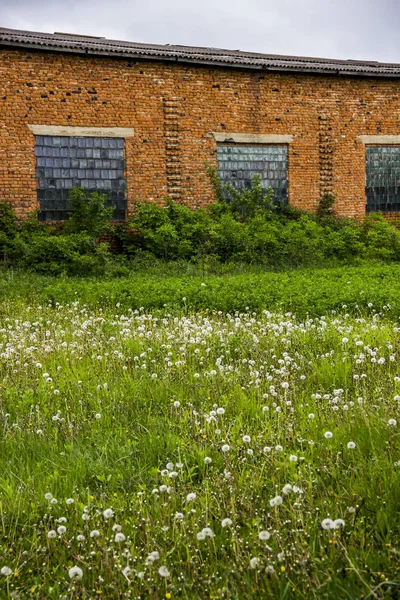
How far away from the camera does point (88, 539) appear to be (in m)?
3.21

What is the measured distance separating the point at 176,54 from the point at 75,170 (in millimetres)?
4564

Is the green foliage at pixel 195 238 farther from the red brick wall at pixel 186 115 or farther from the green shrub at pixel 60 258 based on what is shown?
the red brick wall at pixel 186 115

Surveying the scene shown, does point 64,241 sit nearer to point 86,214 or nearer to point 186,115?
point 86,214

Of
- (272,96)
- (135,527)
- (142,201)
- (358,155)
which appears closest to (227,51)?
(272,96)

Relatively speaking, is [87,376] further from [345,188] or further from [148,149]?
[345,188]

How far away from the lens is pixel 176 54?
60.4ft

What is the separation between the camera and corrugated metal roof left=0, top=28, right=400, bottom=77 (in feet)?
55.8

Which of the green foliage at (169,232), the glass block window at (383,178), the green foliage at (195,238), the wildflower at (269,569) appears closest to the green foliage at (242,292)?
the green foliage at (195,238)

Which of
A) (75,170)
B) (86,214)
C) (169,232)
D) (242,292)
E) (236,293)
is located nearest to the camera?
(236,293)

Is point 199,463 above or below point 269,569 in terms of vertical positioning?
below

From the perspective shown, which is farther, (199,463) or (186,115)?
(186,115)

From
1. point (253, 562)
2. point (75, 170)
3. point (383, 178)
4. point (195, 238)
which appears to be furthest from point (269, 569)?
point (383, 178)

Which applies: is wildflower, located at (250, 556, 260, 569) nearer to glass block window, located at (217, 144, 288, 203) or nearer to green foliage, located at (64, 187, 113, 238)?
green foliage, located at (64, 187, 113, 238)

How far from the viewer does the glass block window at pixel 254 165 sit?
19844mm
